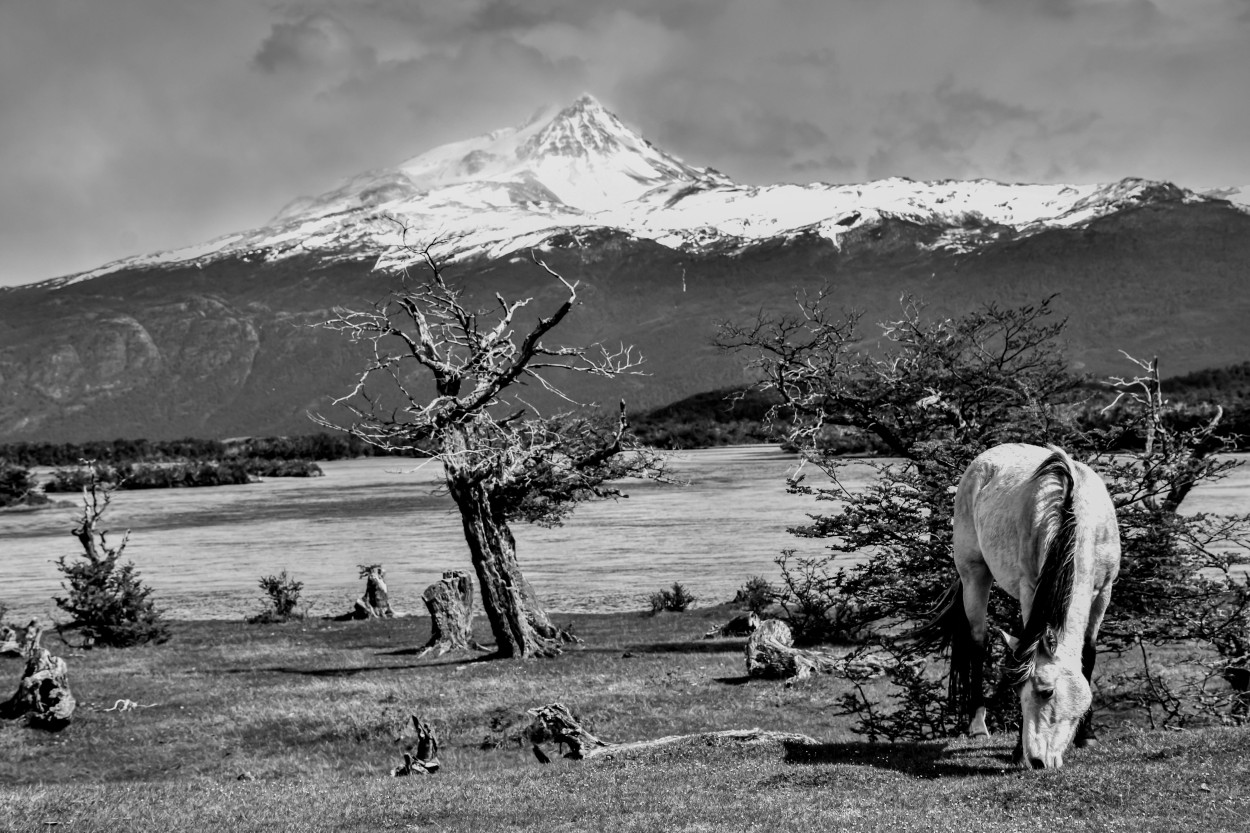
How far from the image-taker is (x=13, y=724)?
2273 centimetres

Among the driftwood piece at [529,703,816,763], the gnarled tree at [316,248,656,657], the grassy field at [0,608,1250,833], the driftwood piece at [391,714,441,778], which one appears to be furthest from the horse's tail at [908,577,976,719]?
the gnarled tree at [316,248,656,657]

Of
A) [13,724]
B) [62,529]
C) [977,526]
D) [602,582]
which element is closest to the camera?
[977,526]

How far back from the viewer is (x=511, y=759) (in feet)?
64.3

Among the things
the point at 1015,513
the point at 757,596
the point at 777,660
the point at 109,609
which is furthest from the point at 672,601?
the point at 1015,513

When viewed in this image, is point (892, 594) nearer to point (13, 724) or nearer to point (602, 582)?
point (13, 724)

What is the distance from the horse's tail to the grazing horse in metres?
0.02

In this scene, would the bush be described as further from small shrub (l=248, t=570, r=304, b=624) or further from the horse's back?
the horse's back

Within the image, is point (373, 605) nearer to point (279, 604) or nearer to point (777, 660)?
point (279, 604)

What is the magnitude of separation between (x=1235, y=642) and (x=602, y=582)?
3912 centimetres

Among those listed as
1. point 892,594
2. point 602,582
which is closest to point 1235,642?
point 892,594

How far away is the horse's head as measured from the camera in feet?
34.4

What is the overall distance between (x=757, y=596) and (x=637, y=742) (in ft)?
83.0

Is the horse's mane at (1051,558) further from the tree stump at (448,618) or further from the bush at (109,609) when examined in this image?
the bush at (109,609)

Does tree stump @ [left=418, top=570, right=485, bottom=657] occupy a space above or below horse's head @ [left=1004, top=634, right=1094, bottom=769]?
below
